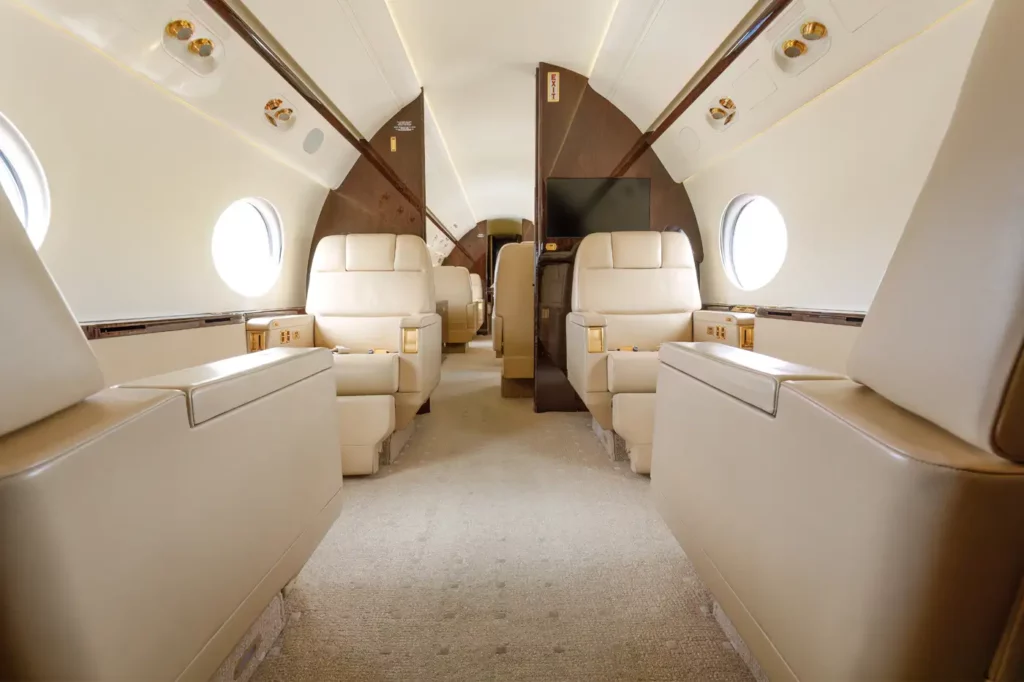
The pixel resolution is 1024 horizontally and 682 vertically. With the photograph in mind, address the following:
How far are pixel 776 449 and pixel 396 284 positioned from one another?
9.20 ft

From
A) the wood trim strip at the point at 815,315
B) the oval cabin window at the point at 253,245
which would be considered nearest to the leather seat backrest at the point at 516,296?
the oval cabin window at the point at 253,245

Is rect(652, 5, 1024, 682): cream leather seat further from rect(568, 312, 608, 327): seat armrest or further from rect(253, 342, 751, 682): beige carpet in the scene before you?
rect(568, 312, 608, 327): seat armrest

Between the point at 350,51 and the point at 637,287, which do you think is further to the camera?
the point at 637,287

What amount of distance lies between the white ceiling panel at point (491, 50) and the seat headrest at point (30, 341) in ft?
10.1

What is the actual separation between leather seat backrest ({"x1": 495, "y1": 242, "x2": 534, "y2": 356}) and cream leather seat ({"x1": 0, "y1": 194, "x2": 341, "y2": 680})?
3.39 m

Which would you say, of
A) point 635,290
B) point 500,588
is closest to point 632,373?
point 635,290

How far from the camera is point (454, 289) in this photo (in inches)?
293

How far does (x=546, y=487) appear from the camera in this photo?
2.35m

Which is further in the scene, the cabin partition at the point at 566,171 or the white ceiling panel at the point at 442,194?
the white ceiling panel at the point at 442,194

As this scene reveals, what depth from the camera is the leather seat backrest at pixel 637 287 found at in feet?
10.2

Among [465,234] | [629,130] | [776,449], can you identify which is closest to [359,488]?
[776,449]

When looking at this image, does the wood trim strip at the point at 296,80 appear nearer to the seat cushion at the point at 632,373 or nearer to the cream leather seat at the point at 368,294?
the cream leather seat at the point at 368,294

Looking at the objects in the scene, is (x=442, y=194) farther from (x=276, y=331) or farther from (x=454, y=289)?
(x=276, y=331)

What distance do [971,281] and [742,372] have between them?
1.42ft
